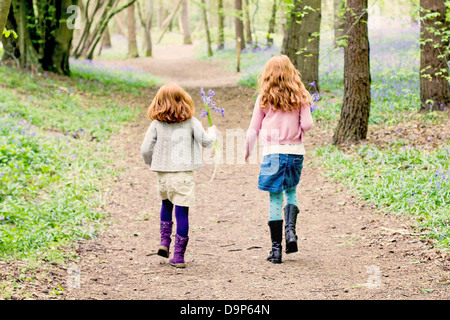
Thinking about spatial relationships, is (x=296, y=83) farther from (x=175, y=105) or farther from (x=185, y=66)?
(x=185, y=66)

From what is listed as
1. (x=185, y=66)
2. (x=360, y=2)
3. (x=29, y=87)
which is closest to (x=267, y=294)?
(x=360, y=2)

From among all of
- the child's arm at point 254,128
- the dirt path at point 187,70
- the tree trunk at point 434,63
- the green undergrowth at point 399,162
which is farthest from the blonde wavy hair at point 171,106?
the dirt path at point 187,70

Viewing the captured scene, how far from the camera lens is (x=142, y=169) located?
9359 millimetres

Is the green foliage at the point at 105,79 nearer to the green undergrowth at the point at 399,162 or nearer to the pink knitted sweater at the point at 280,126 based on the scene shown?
the green undergrowth at the point at 399,162

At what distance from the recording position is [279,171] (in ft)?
15.7

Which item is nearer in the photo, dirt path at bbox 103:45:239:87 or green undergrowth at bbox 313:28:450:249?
green undergrowth at bbox 313:28:450:249

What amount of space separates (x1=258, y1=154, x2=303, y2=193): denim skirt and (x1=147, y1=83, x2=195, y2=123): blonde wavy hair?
36.4 inches

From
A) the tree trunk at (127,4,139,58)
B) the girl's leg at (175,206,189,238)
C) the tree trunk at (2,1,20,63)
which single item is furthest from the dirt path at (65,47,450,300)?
the tree trunk at (127,4,139,58)

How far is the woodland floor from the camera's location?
4168 mm

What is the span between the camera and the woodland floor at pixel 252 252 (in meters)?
4.17

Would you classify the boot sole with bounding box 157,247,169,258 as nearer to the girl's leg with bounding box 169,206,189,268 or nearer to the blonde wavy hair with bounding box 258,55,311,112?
the girl's leg with bounding box 169,206,189,268

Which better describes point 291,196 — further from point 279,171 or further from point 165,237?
point 165,237

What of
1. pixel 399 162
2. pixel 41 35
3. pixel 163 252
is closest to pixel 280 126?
pixel 163 252
